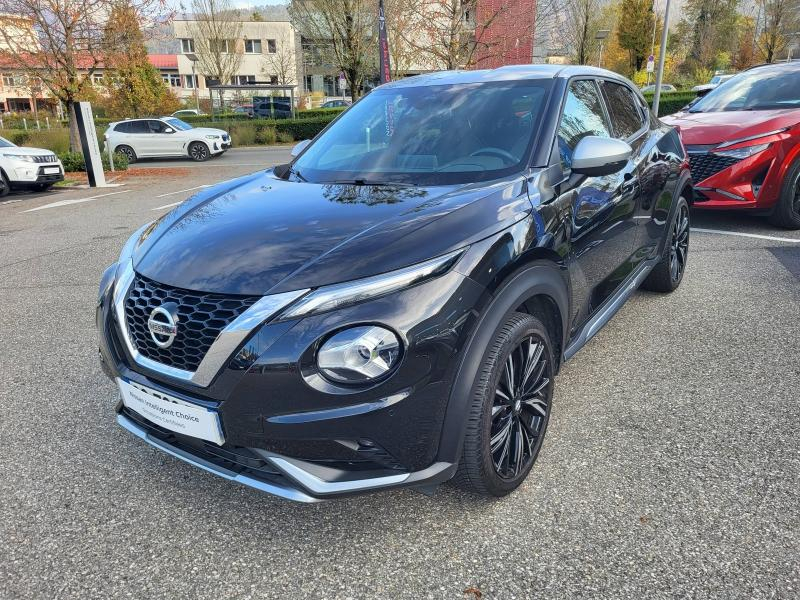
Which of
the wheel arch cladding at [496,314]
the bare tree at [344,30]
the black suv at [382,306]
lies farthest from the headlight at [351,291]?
the bare tree at [344,30]

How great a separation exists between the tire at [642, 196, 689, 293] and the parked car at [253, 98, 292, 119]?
3014 centimetres

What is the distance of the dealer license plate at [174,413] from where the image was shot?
1961 mm

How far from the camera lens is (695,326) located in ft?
13.5

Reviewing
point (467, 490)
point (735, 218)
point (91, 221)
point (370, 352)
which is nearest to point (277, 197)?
point (370, 352)

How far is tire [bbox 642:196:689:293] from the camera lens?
174 inches

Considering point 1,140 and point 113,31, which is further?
point 113,31

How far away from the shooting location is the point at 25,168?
497 inches

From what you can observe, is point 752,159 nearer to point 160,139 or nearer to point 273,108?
point 160,139

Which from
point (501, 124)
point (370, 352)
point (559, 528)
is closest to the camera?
point (370, 352)

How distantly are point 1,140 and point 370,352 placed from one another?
587 inches

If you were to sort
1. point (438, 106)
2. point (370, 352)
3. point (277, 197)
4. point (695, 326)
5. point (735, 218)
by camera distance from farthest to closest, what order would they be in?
point (735, 218)
point (695, 326)
point (438, 106)
point (277, 197)
point (370, 352)

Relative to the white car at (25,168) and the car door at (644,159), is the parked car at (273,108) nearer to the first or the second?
the white car at (25,168)

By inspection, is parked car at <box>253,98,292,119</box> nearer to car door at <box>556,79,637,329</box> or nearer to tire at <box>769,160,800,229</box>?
tire at <box>769,160,800,229</box>

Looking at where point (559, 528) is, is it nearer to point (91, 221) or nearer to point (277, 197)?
point (277, 197)
